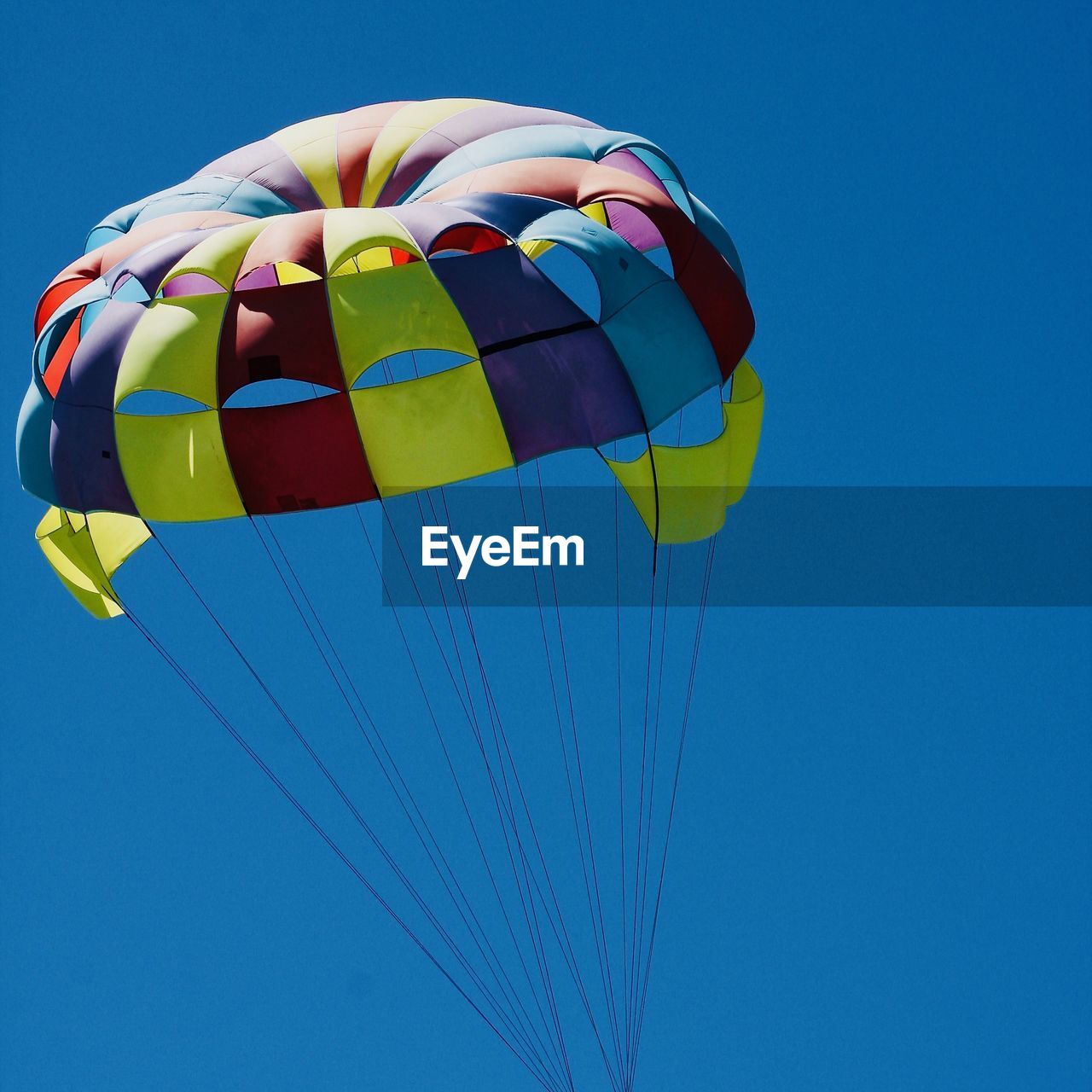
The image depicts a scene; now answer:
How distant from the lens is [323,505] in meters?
16.6

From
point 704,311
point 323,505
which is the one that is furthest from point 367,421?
point 704,311

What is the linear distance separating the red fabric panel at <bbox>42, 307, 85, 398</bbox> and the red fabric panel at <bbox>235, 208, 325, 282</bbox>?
2153mm

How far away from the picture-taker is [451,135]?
17969 millimetres

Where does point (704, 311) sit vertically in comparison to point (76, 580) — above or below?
above

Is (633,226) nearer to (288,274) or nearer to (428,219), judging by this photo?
(428,219)

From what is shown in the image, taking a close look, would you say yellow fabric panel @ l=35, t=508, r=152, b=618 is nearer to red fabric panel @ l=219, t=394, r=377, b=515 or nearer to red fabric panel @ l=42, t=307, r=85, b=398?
red fabric panel @ l=42, t=307, r=85, b=398

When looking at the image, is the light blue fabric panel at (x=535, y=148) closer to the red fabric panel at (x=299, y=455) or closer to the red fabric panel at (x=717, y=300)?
the red fabric panel at (x=717, y=300)

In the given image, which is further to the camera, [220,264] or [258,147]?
[258,147]

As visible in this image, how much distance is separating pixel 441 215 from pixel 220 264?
171 cm

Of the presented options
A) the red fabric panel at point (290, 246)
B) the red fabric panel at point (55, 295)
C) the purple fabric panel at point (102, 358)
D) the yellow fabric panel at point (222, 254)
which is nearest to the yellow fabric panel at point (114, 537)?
the red fabric panel at point (55, 295)

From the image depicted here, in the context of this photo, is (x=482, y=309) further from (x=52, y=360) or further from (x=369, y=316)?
(x=52, y=360)

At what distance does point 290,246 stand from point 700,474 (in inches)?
180

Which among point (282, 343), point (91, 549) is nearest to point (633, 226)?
point (282, 343)

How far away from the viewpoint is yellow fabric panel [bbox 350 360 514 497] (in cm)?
1628
